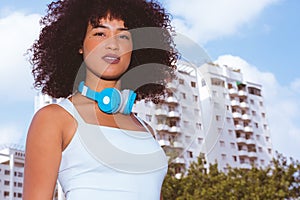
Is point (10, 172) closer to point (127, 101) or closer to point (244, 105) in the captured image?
point (244, 105)

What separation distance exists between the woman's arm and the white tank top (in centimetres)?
7

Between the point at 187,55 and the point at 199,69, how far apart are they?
87 millimetres

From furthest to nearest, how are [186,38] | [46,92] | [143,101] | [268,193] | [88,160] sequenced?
[268,193] < [143,101] < [46,92] < [186,38] < [88,160]

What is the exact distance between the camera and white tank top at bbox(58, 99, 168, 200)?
1.88m

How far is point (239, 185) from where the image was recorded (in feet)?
85.1

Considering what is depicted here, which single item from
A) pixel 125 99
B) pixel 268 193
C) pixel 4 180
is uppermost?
pixel 4 180

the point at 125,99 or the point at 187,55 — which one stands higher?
the point at 187,55

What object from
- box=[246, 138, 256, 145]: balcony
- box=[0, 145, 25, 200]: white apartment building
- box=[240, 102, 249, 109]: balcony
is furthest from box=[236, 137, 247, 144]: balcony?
box=[0, 145, 25, 200]: white apartment building

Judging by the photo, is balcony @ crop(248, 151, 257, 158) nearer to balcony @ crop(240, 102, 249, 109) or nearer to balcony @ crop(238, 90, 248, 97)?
balcony @ crop(240, 102, 249, 109)

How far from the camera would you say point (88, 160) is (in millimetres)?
1892

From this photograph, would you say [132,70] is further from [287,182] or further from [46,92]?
[287,182]

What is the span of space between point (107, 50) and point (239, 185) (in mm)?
24612

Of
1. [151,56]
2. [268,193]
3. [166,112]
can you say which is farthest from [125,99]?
[268,193]

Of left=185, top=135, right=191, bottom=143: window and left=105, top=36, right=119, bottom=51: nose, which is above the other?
left=105, top=36, right=119, bottom=51: nose
